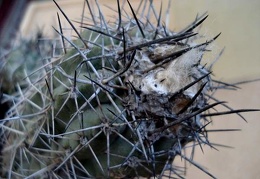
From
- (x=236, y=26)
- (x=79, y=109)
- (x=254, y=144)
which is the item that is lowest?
(x=254, y=144)

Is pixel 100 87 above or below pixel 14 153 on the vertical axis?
above

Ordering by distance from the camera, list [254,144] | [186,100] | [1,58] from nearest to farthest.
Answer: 1. [186,100]
2. [1,58]
3. [254,144]

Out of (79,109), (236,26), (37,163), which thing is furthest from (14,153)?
(236,26)

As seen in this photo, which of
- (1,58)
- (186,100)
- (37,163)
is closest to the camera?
(186,100)

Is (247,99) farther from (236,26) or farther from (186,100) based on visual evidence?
(186,100)

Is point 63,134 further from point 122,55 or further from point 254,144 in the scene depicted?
point 254,144

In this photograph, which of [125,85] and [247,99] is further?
[247,99]

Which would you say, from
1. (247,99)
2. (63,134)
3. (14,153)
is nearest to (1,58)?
(14,153)
